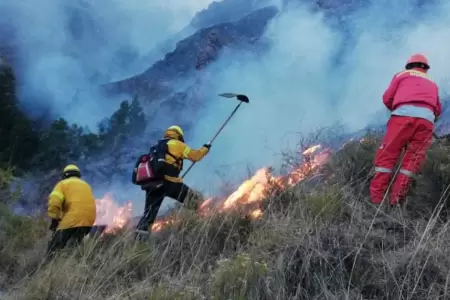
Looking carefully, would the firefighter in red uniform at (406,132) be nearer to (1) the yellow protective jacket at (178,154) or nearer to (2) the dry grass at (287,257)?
(2) the dry grass at (287,257)

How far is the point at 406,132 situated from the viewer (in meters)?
5.01

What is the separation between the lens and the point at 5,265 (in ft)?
18.6

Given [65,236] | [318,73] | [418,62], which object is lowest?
[65,236]

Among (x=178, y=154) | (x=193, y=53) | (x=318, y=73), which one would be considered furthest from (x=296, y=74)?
(x=178, y=154)

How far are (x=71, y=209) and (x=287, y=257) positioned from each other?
393 centimetres

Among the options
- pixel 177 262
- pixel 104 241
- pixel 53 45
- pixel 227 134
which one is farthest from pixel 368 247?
pixel 53 45

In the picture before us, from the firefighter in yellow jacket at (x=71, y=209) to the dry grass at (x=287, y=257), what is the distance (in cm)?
178

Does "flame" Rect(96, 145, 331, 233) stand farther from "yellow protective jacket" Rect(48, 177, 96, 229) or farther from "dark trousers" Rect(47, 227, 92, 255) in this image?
"yellow protective jacket" Rect(48, 177, 96, 229)

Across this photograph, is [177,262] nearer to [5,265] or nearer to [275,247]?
[275,247]

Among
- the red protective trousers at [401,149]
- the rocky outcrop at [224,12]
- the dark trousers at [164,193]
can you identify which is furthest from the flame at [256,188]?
the rocky outcrop at [224,12]

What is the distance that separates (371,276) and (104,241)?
2.64m

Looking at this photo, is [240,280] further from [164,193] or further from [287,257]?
[164,193]

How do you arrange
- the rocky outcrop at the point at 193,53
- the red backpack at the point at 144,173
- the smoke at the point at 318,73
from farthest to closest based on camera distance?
the rocky outcrop at the point at 193,53, the smoke at the point at 318,73, the red backpack at the point at 144,173

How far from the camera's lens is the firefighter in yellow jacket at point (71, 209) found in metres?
6.57
